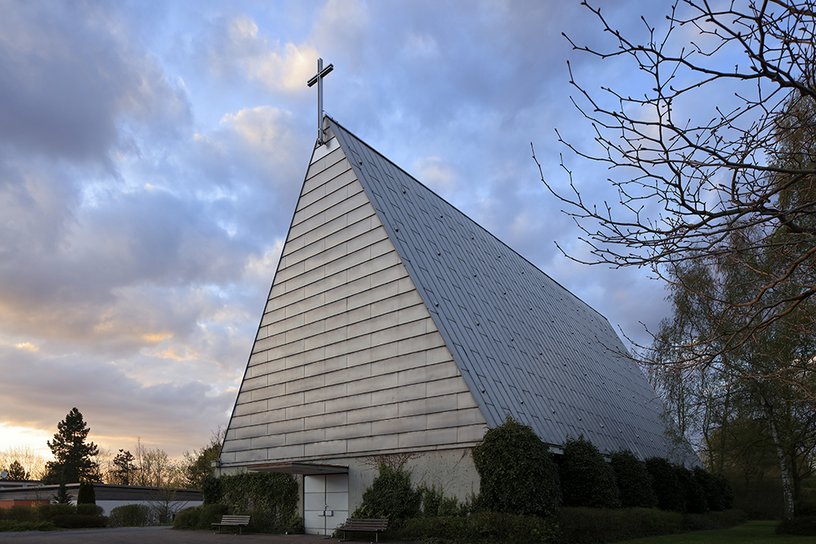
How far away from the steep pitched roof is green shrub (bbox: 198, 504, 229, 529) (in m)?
13.2

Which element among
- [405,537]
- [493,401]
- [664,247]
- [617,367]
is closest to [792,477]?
[617,367]

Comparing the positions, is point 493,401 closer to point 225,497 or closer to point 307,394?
point 307,394

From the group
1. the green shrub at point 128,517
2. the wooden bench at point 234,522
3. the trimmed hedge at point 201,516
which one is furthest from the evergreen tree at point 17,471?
the wooden bench at point 234,522

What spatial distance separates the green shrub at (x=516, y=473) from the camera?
708 inches

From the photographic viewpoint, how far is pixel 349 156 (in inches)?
1029

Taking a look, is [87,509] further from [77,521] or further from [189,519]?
[189,519]

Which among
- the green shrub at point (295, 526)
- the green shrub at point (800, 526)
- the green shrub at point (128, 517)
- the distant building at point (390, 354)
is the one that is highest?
the distant building at point (390, 354)

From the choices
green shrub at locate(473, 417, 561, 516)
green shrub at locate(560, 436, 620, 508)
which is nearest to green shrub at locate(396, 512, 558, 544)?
green shrub at locate(473, 417, 561, 516)

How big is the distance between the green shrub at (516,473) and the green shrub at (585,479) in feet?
9.17

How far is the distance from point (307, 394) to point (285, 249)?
22.4ft

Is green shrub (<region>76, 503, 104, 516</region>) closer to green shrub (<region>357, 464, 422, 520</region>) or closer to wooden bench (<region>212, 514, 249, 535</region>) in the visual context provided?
wooden bench (<region>212, 514, 249, 535</region>)

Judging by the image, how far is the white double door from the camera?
2334 cm

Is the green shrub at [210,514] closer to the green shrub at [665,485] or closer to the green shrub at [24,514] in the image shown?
the green shrub at [24,514]

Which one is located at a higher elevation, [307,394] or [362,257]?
[362,257]
